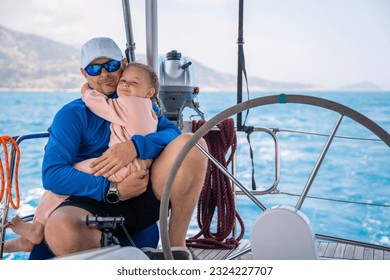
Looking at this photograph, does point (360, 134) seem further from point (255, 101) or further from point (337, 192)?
point (255, 101)

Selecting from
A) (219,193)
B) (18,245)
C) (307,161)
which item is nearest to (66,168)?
(18,245)

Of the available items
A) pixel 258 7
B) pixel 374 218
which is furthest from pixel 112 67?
pixel 258 7

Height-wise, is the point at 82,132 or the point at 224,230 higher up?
the point at 82,132

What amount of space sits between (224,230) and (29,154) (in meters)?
11.9

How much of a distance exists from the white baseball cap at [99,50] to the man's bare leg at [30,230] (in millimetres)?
549

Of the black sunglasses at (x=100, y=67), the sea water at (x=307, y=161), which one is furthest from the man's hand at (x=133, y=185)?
the sea water at (x=307, y=161)

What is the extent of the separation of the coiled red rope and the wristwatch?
0.75m

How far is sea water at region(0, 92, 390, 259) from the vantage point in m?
11.1

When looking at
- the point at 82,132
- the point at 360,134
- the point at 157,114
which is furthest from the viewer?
the point at 360,134

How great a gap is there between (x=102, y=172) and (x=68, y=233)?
22 centimetres

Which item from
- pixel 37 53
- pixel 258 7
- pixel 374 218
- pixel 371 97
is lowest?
pixel 374 218

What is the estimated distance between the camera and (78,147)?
194cm

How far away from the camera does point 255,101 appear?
115 cm
